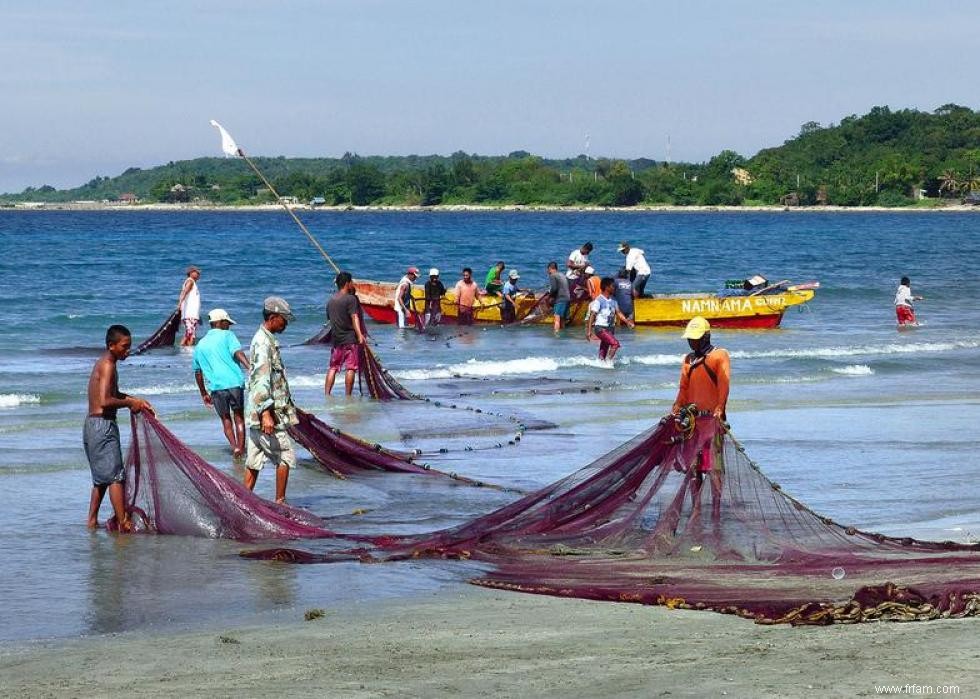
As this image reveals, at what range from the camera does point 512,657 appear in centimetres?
689

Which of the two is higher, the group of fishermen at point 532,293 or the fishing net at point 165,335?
the group of fishermen at point 532,293

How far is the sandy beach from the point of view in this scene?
637cm

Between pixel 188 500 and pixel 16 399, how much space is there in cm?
902

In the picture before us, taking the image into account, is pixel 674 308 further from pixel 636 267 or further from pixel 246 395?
pixel 246 395

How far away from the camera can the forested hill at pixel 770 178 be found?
517ft

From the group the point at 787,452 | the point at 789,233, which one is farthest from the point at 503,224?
the point at 787,452

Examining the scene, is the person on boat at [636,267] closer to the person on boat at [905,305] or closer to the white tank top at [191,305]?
the person on boat at [905,305]

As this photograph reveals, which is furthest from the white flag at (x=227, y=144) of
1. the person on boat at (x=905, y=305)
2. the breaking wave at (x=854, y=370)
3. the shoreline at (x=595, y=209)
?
the shoreline at (x=595, y=209)

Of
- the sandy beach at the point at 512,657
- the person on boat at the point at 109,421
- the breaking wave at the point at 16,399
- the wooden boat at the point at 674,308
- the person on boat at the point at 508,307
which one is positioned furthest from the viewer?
the person on boat at the point at 508,307

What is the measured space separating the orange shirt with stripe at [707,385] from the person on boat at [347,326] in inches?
283

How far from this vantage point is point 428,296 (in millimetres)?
27234

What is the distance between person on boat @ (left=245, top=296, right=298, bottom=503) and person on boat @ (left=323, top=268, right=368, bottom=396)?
5.44 metres

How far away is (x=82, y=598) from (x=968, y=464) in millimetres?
8128

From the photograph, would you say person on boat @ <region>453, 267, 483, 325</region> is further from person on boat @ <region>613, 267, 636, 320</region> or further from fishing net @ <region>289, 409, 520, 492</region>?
fishing net @ <region>289, 409, 520, 492</region>
